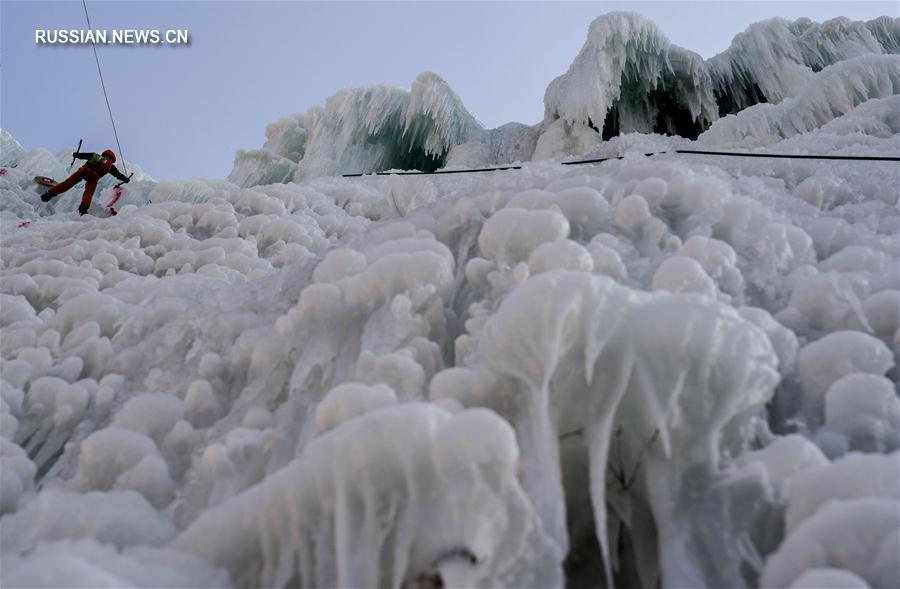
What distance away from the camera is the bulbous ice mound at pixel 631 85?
966 cm

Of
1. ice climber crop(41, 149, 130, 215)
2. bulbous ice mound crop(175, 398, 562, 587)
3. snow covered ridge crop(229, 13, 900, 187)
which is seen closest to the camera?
bulbous ice mound crop(175, 398, 562, 587)

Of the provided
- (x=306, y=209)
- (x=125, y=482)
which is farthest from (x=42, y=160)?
(x=125, y=482)

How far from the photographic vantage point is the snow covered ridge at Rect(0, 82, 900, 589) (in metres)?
1.40

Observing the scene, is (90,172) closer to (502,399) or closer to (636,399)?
(502,399)

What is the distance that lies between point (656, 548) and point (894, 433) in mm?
584

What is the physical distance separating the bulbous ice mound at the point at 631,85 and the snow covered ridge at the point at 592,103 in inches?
0.6

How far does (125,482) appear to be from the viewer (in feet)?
6.57

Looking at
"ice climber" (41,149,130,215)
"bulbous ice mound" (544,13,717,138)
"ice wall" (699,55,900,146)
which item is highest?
"bulbous ice mound" (544,13,717,138)

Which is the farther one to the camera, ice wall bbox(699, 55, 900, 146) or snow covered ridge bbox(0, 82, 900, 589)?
ice wall bbox(699, 55, 900, 146)

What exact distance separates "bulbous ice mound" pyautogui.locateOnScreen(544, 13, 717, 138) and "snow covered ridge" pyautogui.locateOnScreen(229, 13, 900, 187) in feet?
0.05

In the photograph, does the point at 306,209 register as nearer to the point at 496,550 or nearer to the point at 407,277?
the point at 407,277

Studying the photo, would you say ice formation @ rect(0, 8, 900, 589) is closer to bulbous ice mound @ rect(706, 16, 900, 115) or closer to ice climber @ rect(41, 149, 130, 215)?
ice climber @ rect(41, 149, 130, 215)

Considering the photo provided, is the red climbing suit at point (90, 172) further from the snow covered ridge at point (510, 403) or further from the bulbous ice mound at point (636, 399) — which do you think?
the bulbous ice mound at point (636, 399)

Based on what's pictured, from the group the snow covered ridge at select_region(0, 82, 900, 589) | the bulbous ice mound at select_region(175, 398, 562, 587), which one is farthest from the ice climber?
the bulbous ice mound at select_region(175, 398, 562, 587)
